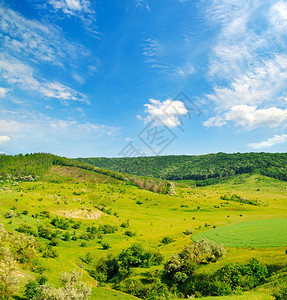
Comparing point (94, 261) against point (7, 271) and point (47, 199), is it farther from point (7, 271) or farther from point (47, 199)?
point (47, 199)

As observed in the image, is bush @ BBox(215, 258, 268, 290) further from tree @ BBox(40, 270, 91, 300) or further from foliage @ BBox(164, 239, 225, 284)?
tree @ BBox(40, 270, 91, 300)

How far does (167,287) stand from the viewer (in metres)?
37.2

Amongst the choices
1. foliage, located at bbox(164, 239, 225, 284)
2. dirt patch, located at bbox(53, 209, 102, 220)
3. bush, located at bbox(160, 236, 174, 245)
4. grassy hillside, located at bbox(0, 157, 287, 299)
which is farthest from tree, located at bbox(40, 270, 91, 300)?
dirt patch, located at bbox(53, 209, 102, 220)

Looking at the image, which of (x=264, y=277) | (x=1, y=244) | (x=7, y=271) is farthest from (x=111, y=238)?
(x=264, y=277)

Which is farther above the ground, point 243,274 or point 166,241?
point 243,274

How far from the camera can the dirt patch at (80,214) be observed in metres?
90.7

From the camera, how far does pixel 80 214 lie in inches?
3799

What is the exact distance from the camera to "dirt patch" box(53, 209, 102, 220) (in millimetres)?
90706

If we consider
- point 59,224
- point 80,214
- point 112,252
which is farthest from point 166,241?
point 80,214

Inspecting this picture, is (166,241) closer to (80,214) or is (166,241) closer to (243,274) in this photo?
(243,274)

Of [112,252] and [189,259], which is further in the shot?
[112,252]

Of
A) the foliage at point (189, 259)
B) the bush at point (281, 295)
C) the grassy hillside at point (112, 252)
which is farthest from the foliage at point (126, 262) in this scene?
the bush at point (281, 295)

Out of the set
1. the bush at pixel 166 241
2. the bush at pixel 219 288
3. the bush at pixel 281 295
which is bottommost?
the bush at pixel 166 241

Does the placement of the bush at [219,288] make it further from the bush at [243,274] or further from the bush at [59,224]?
the bush at [59,224]
